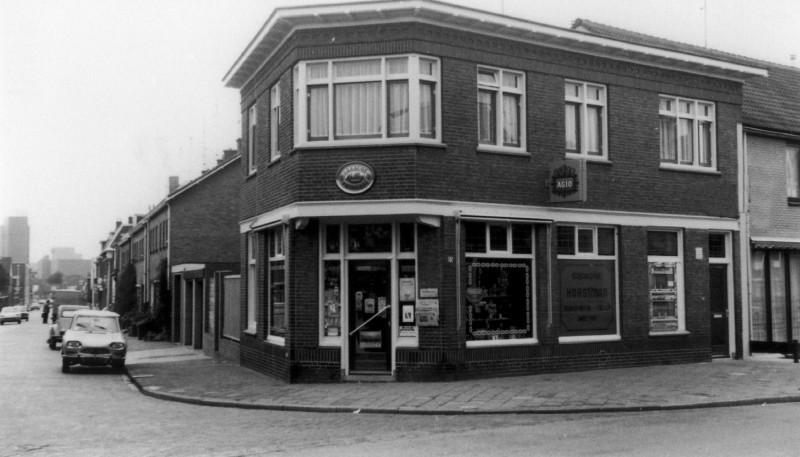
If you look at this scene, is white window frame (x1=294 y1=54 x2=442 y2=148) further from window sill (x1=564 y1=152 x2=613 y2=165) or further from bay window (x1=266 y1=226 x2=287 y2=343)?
window sill (x1=564 y1=152 x2=613 y2=165)

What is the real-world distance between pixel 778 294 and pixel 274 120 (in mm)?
14149

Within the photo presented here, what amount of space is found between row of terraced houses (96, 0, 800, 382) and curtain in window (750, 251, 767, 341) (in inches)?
2.2

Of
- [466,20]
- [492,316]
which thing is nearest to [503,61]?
[466,20]

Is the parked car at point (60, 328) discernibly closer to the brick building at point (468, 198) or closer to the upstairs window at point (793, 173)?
the brick building at point (468, 198)

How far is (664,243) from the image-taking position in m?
19.0

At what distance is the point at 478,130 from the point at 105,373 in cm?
1179

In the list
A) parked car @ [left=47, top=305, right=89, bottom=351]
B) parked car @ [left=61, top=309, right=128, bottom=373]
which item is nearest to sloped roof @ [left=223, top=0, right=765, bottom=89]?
parked car @ [left=61, top=309, right=128, bottom=373]

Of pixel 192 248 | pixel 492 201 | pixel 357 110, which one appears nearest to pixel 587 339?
pixel 492 201

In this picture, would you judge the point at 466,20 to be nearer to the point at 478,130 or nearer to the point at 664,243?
the point at 478,130

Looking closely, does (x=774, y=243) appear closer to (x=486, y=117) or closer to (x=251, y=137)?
(x=486, y=117)

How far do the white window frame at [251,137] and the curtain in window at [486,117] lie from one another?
627cm

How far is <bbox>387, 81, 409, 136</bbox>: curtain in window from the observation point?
51.7 ft

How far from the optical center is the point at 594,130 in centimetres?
1828

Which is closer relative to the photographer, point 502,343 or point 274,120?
point 502,343
